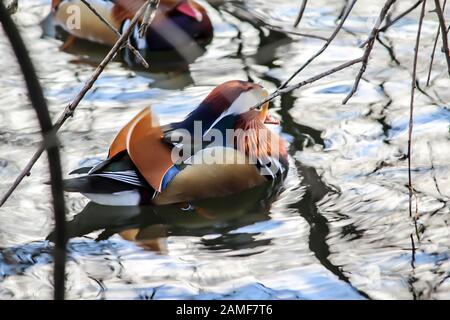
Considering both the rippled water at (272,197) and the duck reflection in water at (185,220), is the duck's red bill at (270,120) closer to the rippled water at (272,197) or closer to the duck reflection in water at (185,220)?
the rippled water at (272,197)

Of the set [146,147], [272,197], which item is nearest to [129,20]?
[146,147]

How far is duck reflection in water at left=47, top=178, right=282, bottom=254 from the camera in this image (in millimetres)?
3951

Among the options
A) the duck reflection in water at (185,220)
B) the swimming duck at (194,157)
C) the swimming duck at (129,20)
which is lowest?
the duck reflection in water at (185,220)

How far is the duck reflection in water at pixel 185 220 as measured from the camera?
13.0 feet

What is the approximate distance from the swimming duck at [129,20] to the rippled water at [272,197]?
23 centimetres

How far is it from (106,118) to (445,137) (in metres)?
2.03

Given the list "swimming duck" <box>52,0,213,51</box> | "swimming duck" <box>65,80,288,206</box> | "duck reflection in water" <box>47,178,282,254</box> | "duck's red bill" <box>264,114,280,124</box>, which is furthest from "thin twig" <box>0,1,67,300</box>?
"swimming duck" <box>52,0,213,51</box>

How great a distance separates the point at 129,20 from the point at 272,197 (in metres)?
2.70

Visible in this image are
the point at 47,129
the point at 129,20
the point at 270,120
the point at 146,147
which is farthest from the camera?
the point at 129,20

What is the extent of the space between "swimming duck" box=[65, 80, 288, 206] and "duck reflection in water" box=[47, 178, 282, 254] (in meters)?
0.05

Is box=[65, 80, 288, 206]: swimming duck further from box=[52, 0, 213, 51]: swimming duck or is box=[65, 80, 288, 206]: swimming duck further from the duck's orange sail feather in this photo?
box=[52, 0, 213, 51]: swimming duck

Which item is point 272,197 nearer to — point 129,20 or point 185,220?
point 185,220

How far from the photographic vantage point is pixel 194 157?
174 inches

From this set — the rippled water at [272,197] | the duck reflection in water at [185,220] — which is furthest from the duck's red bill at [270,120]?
the duck reflection in water at [185,220]
